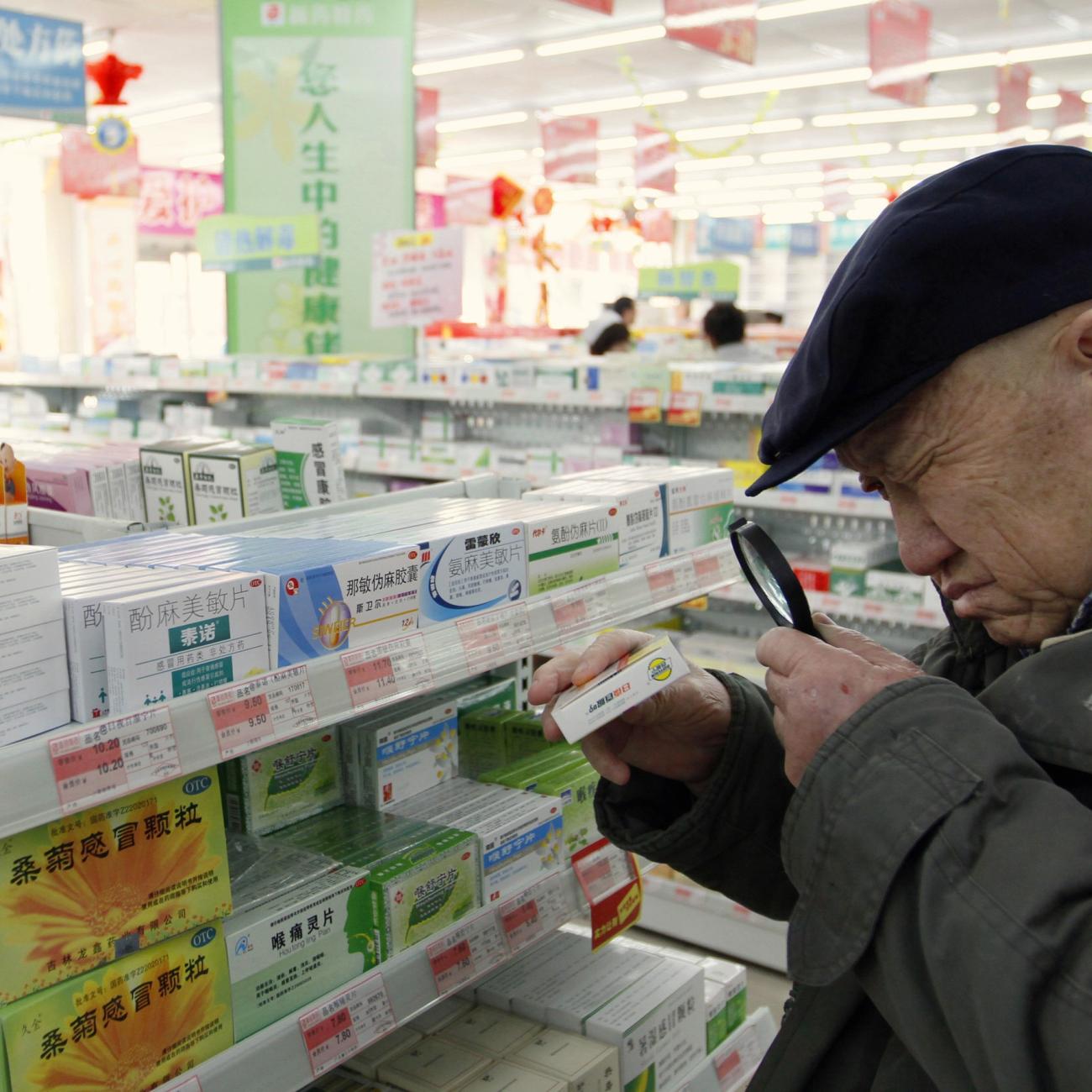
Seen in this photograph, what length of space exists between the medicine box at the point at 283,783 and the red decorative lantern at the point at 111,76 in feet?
24.0

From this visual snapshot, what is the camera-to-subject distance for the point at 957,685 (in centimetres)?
86

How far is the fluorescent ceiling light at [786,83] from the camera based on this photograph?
11438 mm

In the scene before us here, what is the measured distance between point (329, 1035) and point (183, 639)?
0.55 metres

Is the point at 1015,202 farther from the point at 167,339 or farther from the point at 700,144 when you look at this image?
the point at 167,339

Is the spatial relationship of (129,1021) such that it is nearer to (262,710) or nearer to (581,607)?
(262,710)

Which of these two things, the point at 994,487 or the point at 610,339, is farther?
the point at 610,339

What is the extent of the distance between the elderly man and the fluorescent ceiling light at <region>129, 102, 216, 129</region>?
45.4ft

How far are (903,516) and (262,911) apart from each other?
92 centimetres

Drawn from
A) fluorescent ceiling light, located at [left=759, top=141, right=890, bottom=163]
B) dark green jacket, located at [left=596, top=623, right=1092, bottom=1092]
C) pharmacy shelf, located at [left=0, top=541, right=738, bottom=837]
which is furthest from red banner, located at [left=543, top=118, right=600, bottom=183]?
dark green jacket, located at [left=596, top=623, right=1092, bottom=1092]

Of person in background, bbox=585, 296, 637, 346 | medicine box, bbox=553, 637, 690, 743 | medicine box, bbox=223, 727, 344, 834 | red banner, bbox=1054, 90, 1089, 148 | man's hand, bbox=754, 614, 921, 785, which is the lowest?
medicine box, bbox=223, 727, 344, 834

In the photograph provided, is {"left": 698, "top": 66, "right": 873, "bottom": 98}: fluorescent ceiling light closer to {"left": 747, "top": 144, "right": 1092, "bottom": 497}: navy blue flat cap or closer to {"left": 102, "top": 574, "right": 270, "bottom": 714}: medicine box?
{"left": 102, "top": 574, "right": 270, "bottom": 714}: medicine box

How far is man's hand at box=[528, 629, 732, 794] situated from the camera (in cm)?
119

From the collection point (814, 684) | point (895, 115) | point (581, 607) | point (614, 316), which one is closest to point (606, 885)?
point (581, 607)

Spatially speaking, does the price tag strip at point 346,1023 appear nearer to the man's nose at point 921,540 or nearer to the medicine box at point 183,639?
the medicine box at point 183,639
